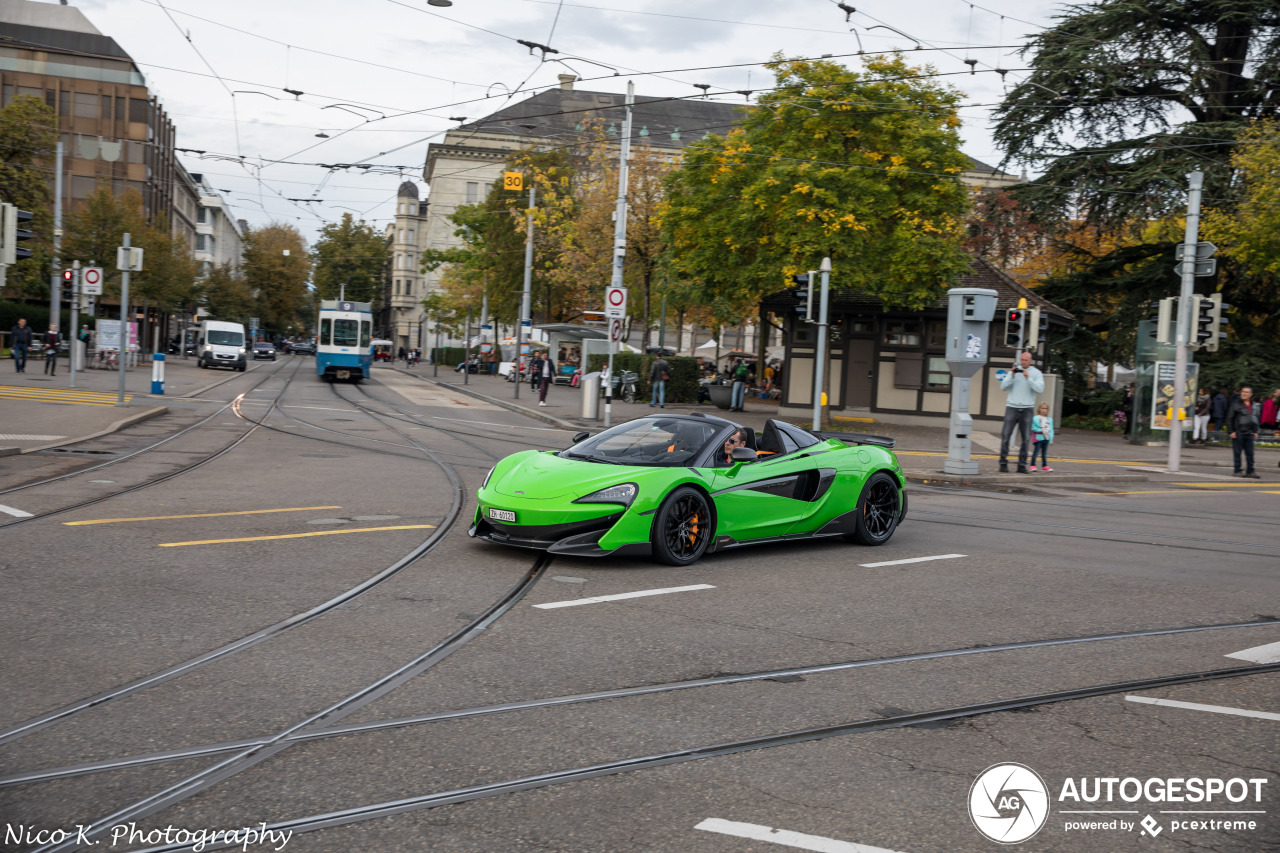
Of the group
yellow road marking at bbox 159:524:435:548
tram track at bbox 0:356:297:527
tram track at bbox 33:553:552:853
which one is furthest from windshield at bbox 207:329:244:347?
tram track at bbox 33:553:552:853

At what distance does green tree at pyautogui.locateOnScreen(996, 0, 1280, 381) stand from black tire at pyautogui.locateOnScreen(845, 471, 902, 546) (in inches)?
1032

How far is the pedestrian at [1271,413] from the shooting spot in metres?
33.8

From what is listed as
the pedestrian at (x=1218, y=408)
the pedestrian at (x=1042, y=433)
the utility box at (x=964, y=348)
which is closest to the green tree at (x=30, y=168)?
the utility box at (x=964, y=348)

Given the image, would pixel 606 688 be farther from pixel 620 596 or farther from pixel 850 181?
pixel 850 181

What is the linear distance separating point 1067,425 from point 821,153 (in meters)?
16.2

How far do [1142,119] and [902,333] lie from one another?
10862 millimetres

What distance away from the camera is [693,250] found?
3170 centimetres

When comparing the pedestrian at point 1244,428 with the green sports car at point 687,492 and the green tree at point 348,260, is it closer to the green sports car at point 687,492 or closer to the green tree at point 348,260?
the green sports car at point 687,492

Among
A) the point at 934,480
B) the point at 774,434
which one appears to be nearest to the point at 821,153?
the point at 934,480

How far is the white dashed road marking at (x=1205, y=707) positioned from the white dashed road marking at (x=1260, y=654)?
1.28 meters

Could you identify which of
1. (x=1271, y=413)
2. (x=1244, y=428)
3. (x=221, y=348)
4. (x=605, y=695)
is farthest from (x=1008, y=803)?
(x=221, y=348)

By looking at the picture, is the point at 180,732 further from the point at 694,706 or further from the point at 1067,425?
the point at 1067,425

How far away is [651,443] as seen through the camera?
9773mm

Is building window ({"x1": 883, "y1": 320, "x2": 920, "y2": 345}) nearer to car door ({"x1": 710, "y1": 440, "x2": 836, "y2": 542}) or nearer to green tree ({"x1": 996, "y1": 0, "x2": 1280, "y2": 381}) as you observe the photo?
green tree ({"x1": 996, "y1": 0, "x2": 1280, "y2": 381})
